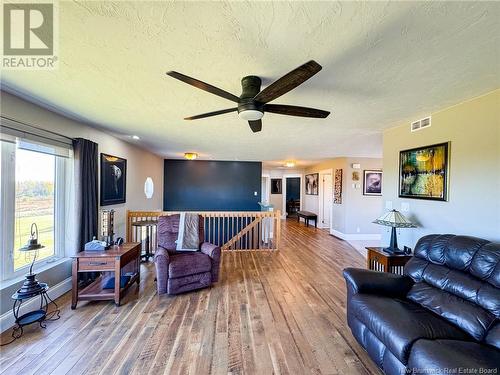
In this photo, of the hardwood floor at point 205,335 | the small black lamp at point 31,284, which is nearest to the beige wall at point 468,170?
the hardwood floor at point 205,335

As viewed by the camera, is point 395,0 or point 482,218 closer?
point 395,0

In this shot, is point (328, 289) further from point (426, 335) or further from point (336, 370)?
point (426, 335)

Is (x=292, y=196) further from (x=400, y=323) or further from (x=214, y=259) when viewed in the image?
(x=400, y=323)

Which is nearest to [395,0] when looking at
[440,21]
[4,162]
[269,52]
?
[440,21]

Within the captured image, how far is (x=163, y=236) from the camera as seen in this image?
347 centimetres

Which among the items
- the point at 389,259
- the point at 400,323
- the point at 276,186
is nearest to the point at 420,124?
the point at 389,259

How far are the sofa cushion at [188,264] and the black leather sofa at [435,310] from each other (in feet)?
6.21

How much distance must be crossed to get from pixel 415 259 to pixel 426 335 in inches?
40.0

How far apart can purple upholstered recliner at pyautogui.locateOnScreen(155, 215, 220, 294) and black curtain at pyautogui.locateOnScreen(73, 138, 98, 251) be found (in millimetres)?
974

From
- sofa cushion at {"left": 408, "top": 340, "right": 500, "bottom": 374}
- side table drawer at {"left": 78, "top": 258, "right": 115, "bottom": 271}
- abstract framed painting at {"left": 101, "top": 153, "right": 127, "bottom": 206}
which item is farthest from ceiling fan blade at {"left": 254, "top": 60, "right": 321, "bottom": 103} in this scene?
abstract framed painting at {"left": 101, "top": 153, "right": 127, "bottom": 206}

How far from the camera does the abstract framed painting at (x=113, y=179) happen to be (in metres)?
3.87

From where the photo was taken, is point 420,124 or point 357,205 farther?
point 357,205

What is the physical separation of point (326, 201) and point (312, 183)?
1269mm

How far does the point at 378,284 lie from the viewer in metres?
2.14
